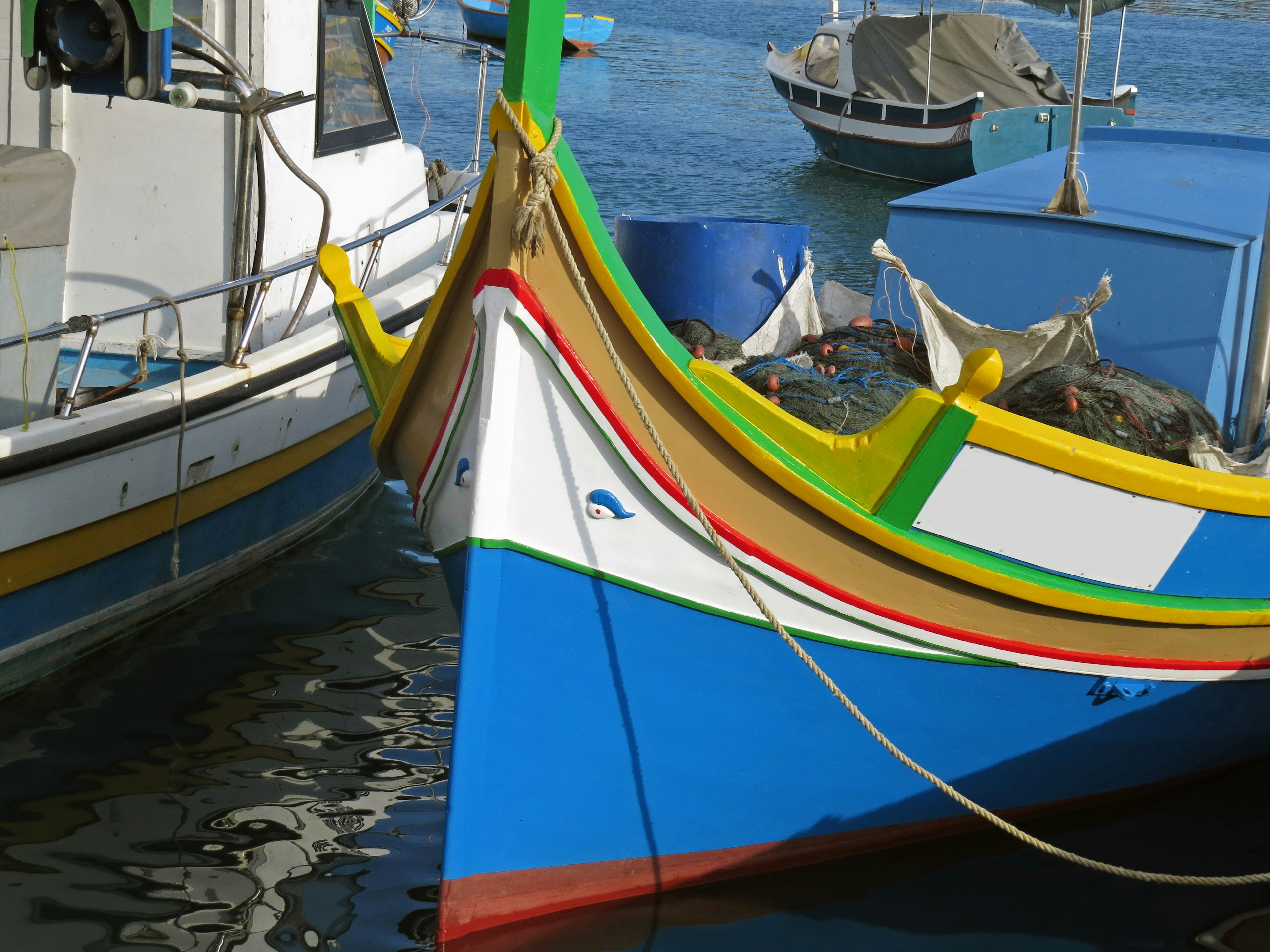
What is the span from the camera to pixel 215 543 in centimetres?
502

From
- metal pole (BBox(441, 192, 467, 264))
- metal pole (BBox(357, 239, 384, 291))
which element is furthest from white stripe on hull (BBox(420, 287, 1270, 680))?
metal pole (BBox(441, 192, 467, 264))

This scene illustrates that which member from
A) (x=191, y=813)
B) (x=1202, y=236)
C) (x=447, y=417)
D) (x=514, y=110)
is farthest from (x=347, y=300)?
(x=1202, y=236)

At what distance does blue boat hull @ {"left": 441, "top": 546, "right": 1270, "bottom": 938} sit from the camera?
284 centimetres

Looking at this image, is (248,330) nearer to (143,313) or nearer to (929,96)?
(143,313)

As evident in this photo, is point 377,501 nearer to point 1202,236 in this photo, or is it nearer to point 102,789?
point 102,789

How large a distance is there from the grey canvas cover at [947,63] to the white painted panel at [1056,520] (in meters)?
15.7

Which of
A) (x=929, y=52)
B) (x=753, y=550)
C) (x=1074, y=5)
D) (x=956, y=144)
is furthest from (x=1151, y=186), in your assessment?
(x=929, y=52)

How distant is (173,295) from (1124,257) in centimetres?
385

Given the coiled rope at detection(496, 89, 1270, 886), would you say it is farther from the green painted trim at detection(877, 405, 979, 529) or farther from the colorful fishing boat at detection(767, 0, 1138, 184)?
the colorful fishing boat at detection(767, 0, 1138, 184)

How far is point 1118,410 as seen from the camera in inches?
142

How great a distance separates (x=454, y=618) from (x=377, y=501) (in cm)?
150

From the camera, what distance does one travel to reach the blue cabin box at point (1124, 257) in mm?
4043

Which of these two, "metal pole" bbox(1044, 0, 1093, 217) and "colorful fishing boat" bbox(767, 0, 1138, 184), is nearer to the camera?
"metal pole" bbox(1044, 0, 1093, 217)

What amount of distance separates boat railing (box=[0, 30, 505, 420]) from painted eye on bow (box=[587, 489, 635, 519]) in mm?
989
